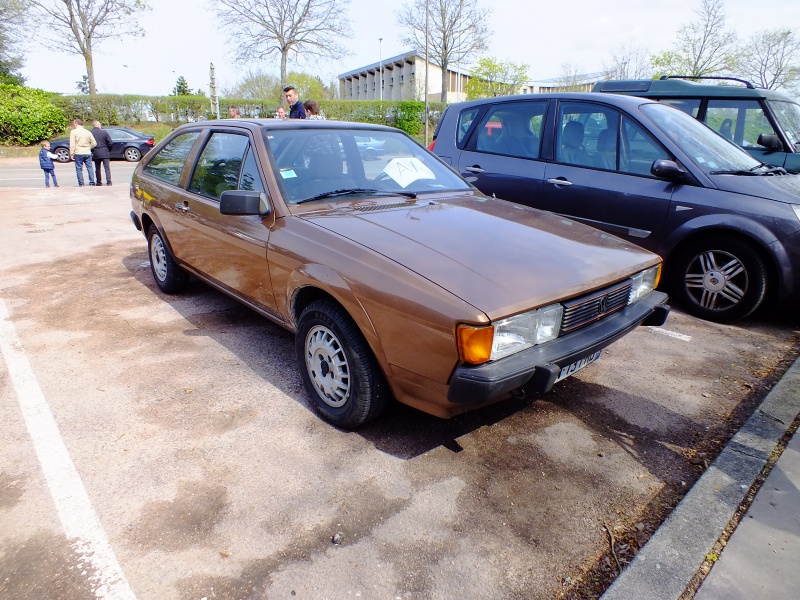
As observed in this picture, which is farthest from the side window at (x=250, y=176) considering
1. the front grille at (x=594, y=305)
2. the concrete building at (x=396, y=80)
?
the concrete building at (x=396, y=80)

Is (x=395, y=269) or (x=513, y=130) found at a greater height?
(x=513, y=130)

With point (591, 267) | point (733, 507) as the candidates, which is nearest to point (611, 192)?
point (591, 267)

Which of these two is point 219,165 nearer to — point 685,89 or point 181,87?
point 685,89

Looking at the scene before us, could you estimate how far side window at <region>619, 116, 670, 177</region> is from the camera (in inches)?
189

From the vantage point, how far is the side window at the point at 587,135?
5.05m

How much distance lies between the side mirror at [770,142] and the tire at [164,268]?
6.51 m

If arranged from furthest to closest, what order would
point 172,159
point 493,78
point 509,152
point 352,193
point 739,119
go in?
point 493,78 → point 739,119 → point 509,152 → point 172,159 → point 352,193

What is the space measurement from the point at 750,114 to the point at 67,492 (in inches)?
307

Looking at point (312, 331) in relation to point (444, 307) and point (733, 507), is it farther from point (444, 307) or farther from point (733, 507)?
point (733, 507)

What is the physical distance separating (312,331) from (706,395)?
8.51 feet

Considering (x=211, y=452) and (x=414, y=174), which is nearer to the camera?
(x=211, y=452)

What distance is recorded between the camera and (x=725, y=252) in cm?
454

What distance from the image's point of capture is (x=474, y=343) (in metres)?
2.26

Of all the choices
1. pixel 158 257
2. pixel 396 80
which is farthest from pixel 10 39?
pixel 396 80
